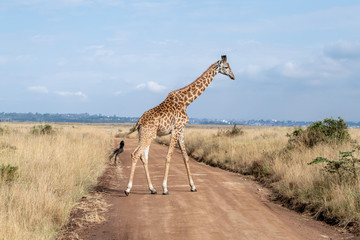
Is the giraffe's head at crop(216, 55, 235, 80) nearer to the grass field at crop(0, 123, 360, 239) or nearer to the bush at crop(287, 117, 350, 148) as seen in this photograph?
the grass field at crop(0, 123, 360, 239)

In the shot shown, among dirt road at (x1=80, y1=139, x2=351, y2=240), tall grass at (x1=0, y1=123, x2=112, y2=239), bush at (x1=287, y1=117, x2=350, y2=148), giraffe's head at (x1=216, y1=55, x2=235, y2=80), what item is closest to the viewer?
tall grass at (x1=0, y1=123, x2=112, y2=239)

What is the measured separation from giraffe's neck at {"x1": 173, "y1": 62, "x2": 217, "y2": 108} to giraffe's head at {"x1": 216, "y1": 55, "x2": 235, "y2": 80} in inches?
5.3

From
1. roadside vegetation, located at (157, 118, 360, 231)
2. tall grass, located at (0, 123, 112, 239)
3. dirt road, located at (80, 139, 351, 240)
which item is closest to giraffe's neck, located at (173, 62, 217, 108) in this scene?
dirt road, located at (80, 139, 351, 240)

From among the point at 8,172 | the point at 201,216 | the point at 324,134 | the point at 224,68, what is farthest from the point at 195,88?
the point at 324,134

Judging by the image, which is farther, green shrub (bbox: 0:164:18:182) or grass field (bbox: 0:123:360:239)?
green shrub (bbox: 0:164:18:182)

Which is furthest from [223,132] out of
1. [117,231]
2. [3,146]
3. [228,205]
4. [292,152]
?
[117,231]

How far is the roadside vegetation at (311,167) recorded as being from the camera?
8141 mm

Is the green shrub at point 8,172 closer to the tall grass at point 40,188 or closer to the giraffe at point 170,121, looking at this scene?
the tall grass at point 40,188

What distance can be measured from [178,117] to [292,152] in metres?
5.77

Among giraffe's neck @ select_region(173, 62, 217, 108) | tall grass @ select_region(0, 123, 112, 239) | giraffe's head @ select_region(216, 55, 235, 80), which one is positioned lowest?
tall grass @ select_region(0, 123, 112, 239)

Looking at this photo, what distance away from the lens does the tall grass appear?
6.42 metres

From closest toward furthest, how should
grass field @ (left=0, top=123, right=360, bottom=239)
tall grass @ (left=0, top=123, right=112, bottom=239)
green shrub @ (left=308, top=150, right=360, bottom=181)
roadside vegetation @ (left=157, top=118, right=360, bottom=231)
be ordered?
tall grass @ (left=0, top=123, right=112, bottom=239), grass field @ (left=0, top=123, right=360, bottom=239), roadside vegetation @ (left=157, top=118, right=360, bottom=231), green shrub @ (left=308, top=150, right=360, bottom=181)

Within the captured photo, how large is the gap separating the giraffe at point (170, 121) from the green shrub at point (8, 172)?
2.83m

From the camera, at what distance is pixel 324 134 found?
15.3m
